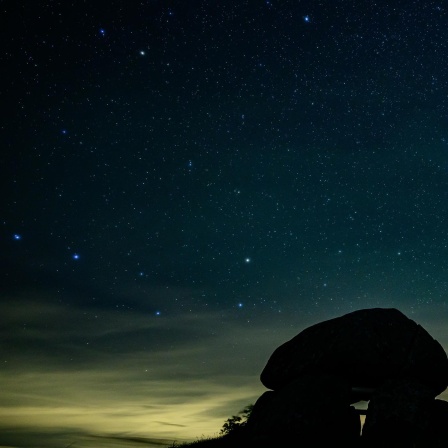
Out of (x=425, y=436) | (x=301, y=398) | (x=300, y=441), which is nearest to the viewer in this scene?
(x=425, y=436)

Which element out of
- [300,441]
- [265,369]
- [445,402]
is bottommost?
[300,441]

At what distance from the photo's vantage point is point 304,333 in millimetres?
21125

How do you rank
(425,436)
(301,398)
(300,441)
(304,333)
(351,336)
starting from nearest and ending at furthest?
→ (425,436) < (300,441) < (301,398) < (351,336) < (304,333)

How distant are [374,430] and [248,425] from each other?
→ 4.15 metres

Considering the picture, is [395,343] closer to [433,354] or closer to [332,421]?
[433,354]

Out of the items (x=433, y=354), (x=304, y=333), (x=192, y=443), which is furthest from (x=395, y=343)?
(x=192, y=443)

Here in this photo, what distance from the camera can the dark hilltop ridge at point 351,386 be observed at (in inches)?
690

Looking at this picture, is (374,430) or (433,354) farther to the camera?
(433,354)

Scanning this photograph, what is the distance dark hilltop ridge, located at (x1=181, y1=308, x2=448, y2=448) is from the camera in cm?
1753

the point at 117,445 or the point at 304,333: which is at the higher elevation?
the point at 304,333

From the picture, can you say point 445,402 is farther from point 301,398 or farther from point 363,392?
point 301,398

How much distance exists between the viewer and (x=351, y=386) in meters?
20.4

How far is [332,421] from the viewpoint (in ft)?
59.5

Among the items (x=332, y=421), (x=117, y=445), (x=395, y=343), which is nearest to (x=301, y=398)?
(x=332, y=421)
